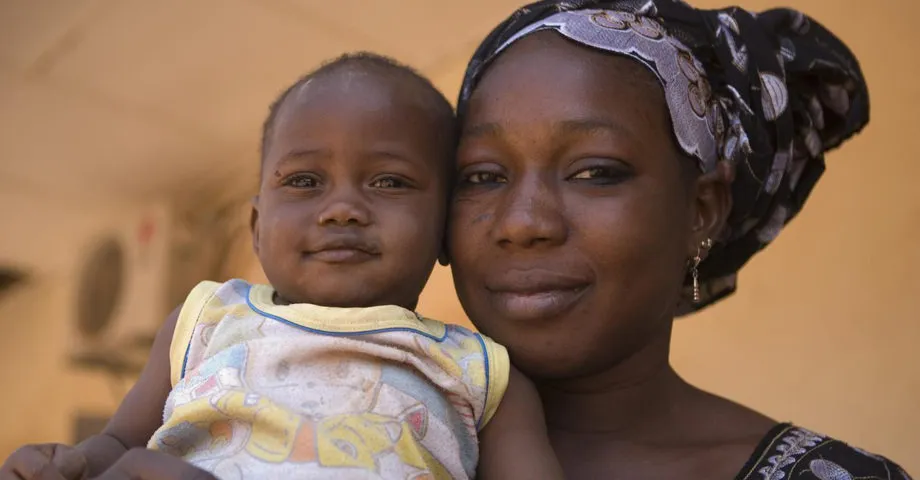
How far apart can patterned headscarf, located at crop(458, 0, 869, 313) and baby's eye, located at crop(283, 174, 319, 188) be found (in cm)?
38

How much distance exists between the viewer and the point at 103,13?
13.8 feet

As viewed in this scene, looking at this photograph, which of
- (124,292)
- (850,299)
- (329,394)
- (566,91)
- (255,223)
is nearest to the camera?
(329,394)

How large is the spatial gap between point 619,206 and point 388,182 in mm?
398

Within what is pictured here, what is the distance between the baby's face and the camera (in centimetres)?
164

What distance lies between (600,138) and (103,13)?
305cm

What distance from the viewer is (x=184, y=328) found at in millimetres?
1688

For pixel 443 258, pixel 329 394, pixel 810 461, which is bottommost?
pixel 810 461

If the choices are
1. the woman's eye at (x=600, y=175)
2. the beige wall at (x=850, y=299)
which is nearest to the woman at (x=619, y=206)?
the woman's eye at (x=600, y=175)

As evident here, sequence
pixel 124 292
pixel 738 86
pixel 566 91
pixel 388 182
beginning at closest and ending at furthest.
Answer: pixel 388 182
pixel 566 91
pixel 738 86
pixel 124 292

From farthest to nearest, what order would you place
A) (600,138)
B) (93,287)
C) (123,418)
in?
1. (93,287)
2. (600,138)
3. (123,418)

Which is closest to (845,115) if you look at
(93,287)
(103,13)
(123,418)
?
(123,418)

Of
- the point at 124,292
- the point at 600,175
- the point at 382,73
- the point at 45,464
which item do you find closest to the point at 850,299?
the point at 600,175

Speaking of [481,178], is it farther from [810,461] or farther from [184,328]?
[810,461]

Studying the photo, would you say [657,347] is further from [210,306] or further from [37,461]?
[37,461]
